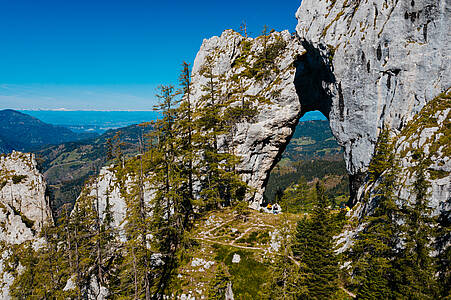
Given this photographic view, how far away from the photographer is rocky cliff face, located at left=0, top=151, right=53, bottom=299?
58625mm

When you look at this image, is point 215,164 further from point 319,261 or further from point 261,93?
point 261,93

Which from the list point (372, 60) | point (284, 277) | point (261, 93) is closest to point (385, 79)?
point (372, 60)

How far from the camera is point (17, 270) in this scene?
52.0 meters

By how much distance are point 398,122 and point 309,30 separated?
25.3 meters

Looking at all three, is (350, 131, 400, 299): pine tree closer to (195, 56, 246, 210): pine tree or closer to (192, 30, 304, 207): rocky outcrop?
(195, 56, 246, 210): pine tree

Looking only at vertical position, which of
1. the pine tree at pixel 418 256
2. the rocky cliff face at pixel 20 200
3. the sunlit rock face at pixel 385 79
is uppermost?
the sunlit rock face at pixel 385 79

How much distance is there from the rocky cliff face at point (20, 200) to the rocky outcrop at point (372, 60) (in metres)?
72.8

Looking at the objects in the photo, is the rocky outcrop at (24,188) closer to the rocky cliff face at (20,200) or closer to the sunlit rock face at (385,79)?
the rocky cliff face at (20,200)

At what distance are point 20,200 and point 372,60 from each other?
302 feet

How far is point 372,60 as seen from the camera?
121ft

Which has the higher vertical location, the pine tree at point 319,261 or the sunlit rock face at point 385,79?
the sunlit rock face at point 385,79

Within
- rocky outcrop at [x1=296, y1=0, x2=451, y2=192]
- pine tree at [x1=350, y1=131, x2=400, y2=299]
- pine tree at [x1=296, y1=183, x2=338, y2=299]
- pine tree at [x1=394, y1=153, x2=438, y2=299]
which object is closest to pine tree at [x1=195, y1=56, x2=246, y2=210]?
pine tree at [x1=296, y1=183, x2=338, y2=299]

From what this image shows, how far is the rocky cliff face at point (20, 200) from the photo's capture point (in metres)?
58.6

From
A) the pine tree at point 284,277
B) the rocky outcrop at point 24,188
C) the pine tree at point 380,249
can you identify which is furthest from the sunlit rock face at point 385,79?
the rocky outcrop at point 24,188
